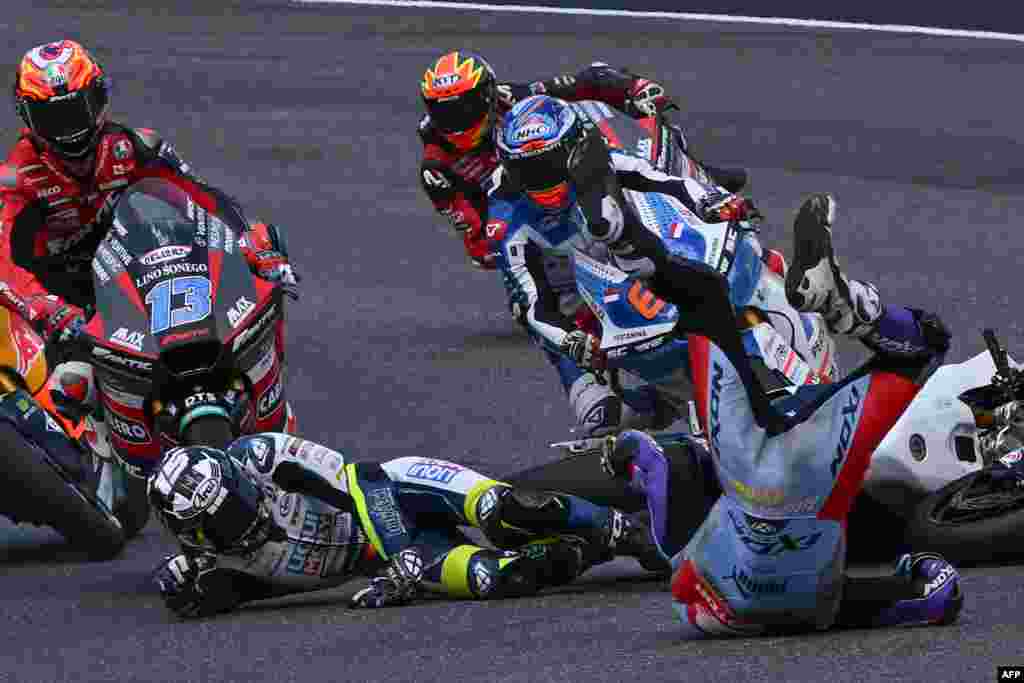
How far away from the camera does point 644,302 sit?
10812mm

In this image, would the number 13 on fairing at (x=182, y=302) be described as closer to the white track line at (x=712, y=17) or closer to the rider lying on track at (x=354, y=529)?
the rider lying on track at (x=354, y=529)

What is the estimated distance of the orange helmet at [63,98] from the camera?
10.8 meters

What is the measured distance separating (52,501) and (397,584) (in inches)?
72.9

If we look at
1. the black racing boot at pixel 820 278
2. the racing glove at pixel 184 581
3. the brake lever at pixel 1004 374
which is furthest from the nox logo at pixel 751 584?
the racing glove at pixel 184 581

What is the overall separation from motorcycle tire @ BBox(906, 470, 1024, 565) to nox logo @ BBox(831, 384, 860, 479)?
4.00ft

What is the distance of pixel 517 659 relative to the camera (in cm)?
809

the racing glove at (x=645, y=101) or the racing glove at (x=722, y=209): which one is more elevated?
the racing glove at (x=722, y=209)

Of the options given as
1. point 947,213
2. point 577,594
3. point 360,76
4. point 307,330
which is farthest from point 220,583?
point 360,76

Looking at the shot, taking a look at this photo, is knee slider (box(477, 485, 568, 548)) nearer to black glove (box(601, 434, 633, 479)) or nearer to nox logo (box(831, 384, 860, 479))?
black glove (box(601, 434, 633, 479))

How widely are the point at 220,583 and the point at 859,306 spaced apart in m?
2.93

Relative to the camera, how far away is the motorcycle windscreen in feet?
31.4

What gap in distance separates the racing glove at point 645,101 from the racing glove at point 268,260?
12.9 feet

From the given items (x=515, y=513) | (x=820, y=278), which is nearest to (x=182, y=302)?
(x=515, y=513)

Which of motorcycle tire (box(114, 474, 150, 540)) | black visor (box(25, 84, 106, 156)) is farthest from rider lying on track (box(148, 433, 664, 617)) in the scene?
black visor (box(25, 84, 106, 156))
